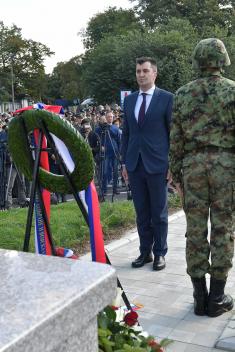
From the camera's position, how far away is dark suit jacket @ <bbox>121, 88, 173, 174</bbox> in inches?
197

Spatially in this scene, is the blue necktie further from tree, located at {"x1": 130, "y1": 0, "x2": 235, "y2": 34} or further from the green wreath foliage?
Answer: tree, located at {"x1": 130, "y1": 0, "x2": 235, "y2": 34}

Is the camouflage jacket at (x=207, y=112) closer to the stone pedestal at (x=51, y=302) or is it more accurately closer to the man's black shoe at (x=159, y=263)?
the man's black shoe at (x=159, y=263)

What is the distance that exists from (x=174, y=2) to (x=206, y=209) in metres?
48.6

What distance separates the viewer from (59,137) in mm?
3312

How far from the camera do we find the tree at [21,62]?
4962 centimetres

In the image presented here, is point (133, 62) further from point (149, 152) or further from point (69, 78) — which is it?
point (149, 152)

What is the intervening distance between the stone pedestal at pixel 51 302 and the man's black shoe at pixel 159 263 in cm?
331

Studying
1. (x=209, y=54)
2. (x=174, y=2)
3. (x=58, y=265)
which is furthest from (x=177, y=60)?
(x=58, y=265)

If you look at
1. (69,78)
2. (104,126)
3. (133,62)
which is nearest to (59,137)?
(104,126)

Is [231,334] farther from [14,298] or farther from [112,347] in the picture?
[14,298]

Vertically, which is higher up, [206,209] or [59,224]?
[206,209]

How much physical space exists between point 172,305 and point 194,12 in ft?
155

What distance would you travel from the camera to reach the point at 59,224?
22.9 ft

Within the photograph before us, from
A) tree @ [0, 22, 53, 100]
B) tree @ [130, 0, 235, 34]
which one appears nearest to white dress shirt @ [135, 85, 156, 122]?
tree @ [130, 0, 235, 34]
